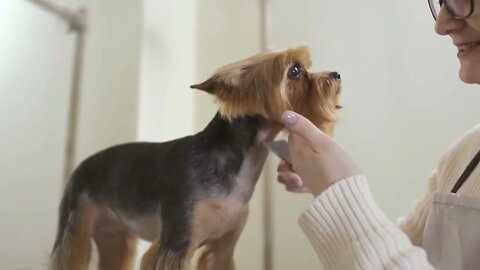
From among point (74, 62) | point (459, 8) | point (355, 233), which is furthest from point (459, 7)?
point (74, 62)

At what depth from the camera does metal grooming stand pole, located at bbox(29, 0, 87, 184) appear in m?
1.28

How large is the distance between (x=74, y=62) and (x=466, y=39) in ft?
3.15

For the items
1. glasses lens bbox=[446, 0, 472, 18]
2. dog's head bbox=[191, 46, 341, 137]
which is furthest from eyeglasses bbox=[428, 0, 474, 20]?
dog's head bbox=[191, 46, 341, 137]

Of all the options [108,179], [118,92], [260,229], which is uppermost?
[118,92]

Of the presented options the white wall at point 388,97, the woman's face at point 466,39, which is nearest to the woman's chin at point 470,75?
the woman's face at point 466,39

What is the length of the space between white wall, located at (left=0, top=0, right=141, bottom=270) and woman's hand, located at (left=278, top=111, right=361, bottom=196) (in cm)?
66

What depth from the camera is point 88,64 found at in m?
1.37

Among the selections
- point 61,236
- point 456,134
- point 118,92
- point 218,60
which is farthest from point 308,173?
point 218,60

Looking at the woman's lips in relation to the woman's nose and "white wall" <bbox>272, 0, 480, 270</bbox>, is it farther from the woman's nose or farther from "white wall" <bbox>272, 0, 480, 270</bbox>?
"white wall" <bbox>272, 0, 480, 270</bbox>

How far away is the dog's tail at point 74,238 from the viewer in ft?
2.80

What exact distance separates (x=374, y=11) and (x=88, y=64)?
76 centimetres

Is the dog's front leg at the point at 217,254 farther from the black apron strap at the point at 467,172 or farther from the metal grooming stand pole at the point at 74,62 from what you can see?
the metal grooming stand pole at the point at 74,62

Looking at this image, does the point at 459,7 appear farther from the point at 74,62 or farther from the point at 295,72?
the point at 74,62

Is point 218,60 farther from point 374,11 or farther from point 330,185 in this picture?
point 330,185
